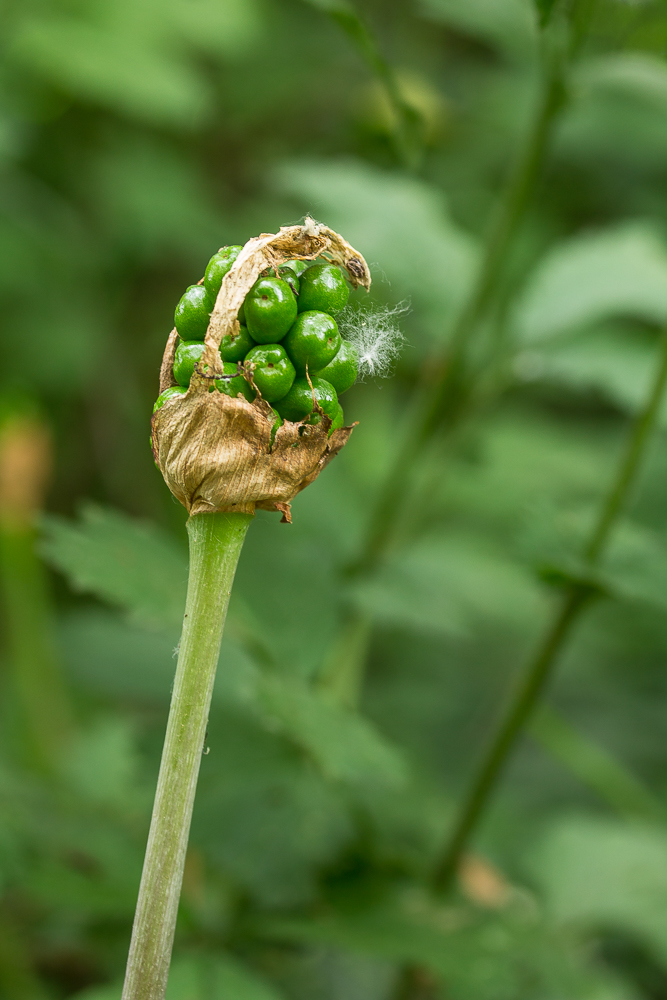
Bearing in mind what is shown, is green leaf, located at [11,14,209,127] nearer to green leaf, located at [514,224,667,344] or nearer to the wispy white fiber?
green leaf, located at [514,224,667,344]

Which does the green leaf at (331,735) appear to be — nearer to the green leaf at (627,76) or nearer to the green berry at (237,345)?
the green berry at (237,345)

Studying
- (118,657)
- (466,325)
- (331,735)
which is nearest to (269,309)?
(331,735)

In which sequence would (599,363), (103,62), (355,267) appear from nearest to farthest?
(355,267) → (599,363) → (103,62)

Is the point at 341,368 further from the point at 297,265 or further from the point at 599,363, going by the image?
the point at 599,363

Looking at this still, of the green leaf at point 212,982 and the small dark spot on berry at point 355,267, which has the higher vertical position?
the small dark spot on berry at point 355,267

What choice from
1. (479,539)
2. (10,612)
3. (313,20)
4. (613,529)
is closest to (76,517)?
(10,612)

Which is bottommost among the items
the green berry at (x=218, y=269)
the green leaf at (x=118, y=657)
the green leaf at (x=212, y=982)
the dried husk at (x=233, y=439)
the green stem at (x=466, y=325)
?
the green leaf at (x=212, y=982)

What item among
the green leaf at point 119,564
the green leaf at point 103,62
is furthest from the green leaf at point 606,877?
the green leaf at point 103,62

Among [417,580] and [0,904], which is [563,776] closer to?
[417,580]
